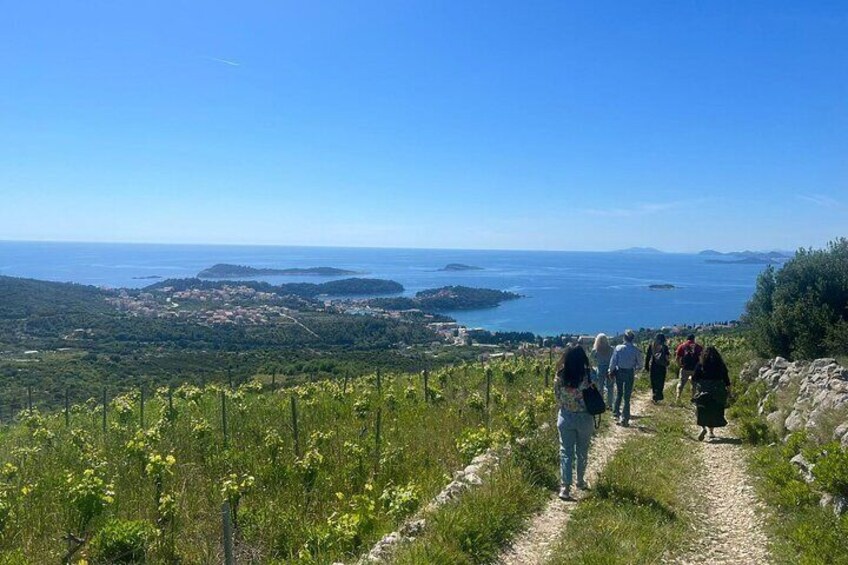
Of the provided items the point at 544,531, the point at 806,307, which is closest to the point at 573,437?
the point at 544,531

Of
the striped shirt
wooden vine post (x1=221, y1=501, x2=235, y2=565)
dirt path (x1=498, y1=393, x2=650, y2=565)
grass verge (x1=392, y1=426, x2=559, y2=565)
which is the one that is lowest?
dirt path (x1=498, y1=393, x2=650, y2=565)

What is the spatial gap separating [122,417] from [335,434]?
6.77 m

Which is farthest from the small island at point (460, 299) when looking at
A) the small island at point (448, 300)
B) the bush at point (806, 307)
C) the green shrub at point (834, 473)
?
the green shrub at point (834, 473)

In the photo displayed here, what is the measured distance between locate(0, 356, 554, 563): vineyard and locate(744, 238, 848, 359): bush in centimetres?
825

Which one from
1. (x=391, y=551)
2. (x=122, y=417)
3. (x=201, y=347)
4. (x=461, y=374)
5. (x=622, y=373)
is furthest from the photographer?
(x=201, y=347)

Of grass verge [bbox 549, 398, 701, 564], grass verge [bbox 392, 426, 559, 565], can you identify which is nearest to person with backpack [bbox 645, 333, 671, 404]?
grass verge [bbox 549, 398, 701, 564]

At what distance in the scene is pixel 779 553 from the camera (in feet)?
18.1

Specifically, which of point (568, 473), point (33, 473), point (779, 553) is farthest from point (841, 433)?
point (33, 473)

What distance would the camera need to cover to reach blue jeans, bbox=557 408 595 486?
6645 millimetres

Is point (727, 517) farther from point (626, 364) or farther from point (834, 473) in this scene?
point (626, 364)

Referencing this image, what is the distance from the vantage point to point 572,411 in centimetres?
661

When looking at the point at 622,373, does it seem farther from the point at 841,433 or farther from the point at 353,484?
the point at 353,484

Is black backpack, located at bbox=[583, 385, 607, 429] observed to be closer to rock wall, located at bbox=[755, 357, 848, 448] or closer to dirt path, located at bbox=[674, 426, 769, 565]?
dirt path, located at bbox=[674, 426, 769, 565]

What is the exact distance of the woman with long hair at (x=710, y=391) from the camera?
10.1 metres
